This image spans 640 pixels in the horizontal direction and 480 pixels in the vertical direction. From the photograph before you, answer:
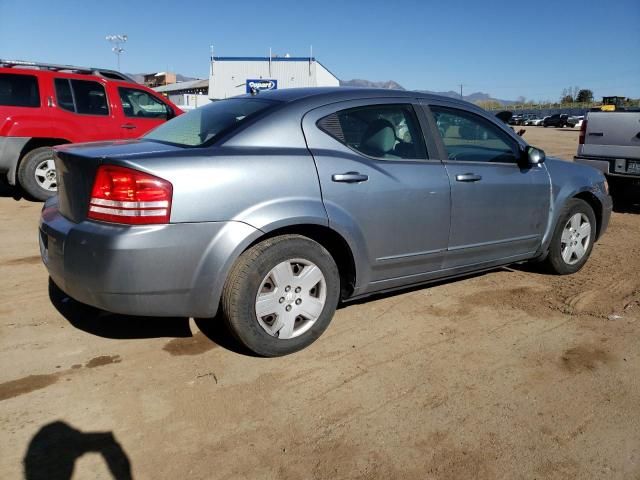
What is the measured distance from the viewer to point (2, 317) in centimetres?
378

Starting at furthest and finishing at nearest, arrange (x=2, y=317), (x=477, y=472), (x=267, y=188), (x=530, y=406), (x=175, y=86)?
1. (x=175, y=86)
2. (x=2, y=317)
3. (x=267, y=188)
4. (x=530, y=406)
5. (x=477, y=472)

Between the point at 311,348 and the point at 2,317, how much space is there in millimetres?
2188

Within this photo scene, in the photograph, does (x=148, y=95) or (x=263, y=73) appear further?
(x=263, y=73)

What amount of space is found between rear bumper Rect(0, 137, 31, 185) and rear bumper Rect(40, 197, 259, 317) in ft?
17.9

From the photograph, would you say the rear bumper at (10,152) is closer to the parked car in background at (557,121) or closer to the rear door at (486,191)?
the rear door at (486,191)

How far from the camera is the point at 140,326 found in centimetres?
369

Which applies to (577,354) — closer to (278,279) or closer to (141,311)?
(278,279)

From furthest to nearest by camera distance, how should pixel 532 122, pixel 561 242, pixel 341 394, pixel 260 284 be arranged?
1. pixel 532 122
2. pixel 561 242
3. pixel 260 284
4. pixel 341 394

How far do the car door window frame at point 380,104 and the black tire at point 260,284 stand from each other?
2.17 ft

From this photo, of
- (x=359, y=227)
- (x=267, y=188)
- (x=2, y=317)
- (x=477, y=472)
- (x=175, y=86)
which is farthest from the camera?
(x=175, y=86)

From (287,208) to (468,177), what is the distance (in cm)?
154

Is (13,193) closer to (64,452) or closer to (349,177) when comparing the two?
(349,177)

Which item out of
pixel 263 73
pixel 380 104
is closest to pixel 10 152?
pixel 380 104

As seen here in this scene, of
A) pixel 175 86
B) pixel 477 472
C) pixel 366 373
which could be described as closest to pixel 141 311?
pixel 366 373
